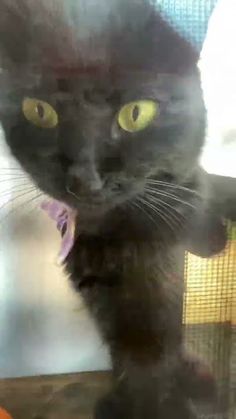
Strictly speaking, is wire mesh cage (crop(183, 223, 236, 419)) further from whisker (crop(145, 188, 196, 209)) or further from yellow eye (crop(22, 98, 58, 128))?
yellow eye (crop(22, 98, 58, 128))

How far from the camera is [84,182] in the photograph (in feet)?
2.30

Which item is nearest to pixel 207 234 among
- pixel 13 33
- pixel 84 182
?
pixel 84 182

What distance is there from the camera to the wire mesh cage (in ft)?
2.54

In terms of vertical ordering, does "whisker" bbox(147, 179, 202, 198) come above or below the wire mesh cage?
above

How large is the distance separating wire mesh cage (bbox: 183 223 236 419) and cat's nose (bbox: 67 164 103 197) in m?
0.13

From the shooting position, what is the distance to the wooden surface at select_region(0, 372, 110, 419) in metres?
0.77

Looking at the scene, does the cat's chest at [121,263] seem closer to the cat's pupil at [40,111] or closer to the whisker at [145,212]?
the whisker at [145,212]

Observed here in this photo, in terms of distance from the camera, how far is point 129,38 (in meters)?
0.71

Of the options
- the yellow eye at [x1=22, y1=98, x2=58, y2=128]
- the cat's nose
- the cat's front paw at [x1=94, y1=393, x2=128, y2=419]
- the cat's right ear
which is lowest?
the cat's front paw at [x1=94, y1=393, x2=128, y2=419]

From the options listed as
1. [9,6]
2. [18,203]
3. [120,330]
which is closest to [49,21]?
[9,6]

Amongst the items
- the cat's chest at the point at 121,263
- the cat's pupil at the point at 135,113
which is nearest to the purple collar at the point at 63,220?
the cat's chest at the point at 121,263

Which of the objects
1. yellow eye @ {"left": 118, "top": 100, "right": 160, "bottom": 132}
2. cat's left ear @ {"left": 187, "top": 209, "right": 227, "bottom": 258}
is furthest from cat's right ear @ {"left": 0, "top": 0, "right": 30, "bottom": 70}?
cat's left ear @ {"left": 187, "top": 209, "right": 227, "bottom": 258}

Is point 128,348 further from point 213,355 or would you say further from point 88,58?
point 88,58

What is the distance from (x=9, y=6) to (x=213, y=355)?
407 mm
